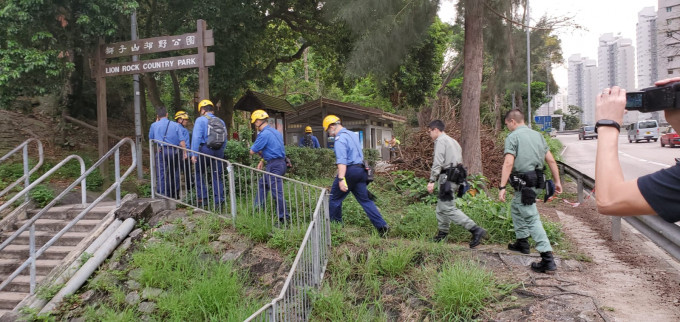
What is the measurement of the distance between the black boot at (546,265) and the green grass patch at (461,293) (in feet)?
2.42

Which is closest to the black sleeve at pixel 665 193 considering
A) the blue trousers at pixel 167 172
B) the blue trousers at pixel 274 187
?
the blue trousers at pixel 274 187

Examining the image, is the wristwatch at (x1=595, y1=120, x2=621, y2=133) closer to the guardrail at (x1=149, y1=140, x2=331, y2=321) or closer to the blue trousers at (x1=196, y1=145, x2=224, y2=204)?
the guardrail at (x1=149, y1=140, x2=331, y2=321)

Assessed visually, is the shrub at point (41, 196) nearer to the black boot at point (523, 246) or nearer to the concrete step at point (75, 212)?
the concrete step at point (75, 212)

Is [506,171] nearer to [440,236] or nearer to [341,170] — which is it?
[440,236]

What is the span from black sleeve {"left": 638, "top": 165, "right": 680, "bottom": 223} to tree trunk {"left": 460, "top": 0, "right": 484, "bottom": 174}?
7685 millimetres

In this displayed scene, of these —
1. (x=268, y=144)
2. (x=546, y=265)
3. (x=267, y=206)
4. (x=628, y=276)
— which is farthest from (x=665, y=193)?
(x=267, y=206)

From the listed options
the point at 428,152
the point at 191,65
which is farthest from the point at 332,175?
the point at 191,65

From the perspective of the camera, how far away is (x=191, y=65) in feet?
24.5

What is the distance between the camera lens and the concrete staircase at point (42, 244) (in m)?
5.57

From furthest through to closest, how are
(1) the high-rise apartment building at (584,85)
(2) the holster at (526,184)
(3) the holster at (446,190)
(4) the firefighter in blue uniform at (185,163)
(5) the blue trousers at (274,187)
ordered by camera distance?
1. (1) the high-rise apartment building at (584,85)
2. (4) the firefighter in blue uniform at (185,163)
3. (5) the blue trousers at (274,187)
4. (3) the holster at (446,190)
5. (2) the holster at (526,184)

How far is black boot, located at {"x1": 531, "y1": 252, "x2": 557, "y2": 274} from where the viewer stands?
451 centimetres

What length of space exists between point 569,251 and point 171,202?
228 inches

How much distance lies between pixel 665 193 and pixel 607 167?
0.22 metres

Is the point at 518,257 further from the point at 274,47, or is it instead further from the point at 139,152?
the point at 274,47
